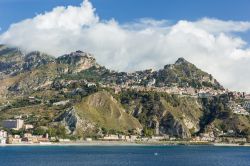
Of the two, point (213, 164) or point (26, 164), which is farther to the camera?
point (213, 164)

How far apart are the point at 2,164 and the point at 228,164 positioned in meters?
51.6

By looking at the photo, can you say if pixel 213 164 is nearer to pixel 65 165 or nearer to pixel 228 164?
pixel 228 164

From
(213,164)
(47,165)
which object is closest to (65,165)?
(47,165)

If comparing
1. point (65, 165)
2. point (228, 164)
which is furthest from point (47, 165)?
point (228, 164)

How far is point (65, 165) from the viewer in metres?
113

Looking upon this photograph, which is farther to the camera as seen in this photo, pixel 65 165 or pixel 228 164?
pixel 228 164

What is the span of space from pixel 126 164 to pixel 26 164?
21762 millimetres

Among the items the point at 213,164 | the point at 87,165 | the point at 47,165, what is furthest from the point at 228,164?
the point at 47,165

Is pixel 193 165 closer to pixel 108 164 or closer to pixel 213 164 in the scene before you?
pixel 213 164

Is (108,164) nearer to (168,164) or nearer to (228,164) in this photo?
(168,164)

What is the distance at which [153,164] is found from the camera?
4668 inches

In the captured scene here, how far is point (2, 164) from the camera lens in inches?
4449

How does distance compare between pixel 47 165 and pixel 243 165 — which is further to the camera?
pixel 243 165

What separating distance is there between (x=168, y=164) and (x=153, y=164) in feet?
11.4
